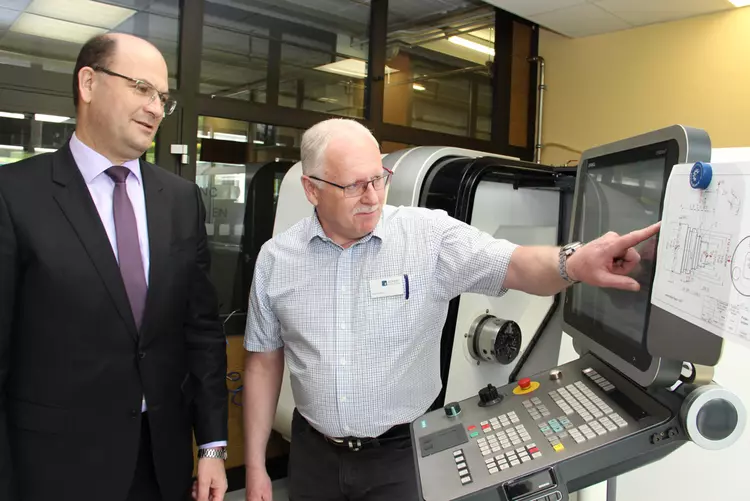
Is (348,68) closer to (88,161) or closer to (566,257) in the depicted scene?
(88,161)

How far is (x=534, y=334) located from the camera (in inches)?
91.4

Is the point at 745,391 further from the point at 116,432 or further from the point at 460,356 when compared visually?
the point at 116,432

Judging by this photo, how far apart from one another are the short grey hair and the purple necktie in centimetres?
42

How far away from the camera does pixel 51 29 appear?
2559 millimetres

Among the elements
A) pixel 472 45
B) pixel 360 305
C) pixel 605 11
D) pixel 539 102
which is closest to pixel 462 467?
pixel 360 305

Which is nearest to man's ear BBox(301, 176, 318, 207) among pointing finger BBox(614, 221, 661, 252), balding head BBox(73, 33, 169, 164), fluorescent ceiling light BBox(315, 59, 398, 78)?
balding head BBox(73, 33, 169, 164)

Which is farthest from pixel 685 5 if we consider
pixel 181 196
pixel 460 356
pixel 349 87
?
pixel 181 196

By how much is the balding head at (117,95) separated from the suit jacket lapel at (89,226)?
0.10m

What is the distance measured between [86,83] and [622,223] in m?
1.21

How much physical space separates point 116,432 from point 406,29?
3.57 m

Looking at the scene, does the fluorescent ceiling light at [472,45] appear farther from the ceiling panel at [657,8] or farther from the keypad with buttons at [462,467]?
the keypad with buttons at [462,467]

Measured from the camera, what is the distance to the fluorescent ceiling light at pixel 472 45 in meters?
4.43

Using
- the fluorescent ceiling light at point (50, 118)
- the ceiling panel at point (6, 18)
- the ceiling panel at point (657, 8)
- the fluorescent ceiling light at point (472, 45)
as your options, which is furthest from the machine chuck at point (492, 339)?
the fluorescent ceiling light at point (472, 45)

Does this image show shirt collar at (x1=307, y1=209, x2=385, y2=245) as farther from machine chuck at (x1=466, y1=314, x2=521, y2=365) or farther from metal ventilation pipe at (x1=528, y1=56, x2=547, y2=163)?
metal ventilation pipe at (x1=528, y1=56, x2=547, y2=163)
